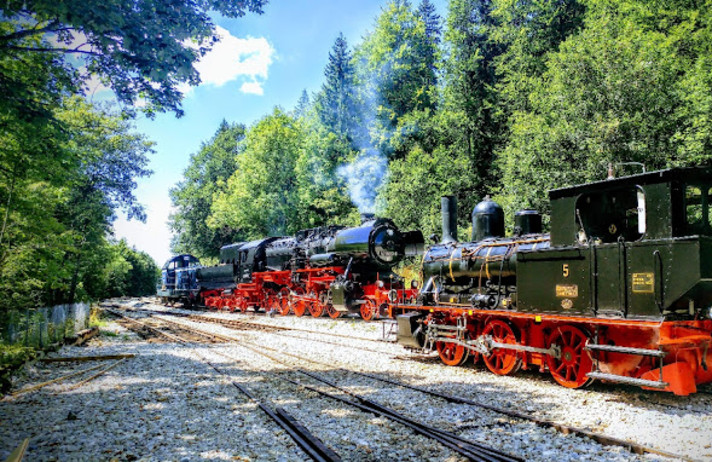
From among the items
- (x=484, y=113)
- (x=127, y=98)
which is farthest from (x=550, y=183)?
(x=127, y=98)

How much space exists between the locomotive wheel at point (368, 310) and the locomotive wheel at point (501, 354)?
9162 millimetres

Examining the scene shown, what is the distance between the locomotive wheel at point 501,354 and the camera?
28.1 feet

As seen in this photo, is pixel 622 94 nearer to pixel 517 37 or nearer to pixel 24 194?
pixel 517 37

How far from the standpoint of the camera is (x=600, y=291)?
6863 mm

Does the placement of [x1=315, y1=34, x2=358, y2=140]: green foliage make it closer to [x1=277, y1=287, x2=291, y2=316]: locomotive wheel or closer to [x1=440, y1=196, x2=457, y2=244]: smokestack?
[x1=277, y1=287, x2=291, y2=316]: locomotive wheel

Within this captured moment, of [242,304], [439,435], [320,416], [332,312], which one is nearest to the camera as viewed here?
[439,435]

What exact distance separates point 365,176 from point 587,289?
2686 centimetres

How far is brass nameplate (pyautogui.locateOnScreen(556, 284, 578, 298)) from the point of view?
7199 millimetres

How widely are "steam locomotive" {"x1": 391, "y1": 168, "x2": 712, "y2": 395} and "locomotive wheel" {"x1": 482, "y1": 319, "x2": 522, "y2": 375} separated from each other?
25 millimetres

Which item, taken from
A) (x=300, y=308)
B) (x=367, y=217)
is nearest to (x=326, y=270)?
(x=367, y=217)

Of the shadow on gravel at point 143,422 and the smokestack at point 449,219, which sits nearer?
the shadow on gravel at point 143,422

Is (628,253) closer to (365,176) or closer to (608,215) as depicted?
(608,215)

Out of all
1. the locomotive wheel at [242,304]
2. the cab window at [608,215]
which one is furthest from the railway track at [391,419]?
the locomotive wheel at [242,304]

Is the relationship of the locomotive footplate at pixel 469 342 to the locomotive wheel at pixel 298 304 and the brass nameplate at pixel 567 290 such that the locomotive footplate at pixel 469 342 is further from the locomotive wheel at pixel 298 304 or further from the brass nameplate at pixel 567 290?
the locomotive wheel at pixel 298 304
